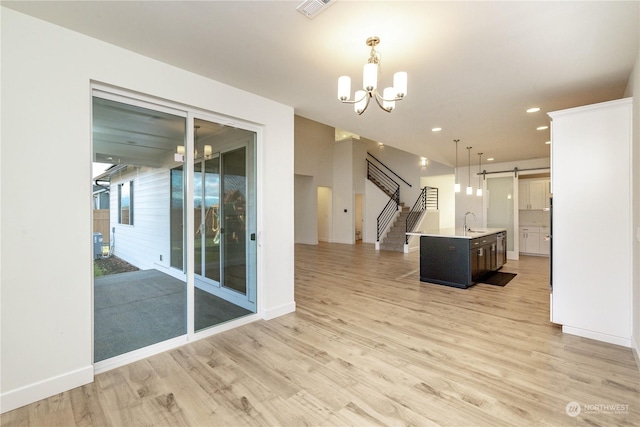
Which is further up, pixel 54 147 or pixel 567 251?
pixel 54 147

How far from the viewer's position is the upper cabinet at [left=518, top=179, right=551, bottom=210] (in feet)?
26.7

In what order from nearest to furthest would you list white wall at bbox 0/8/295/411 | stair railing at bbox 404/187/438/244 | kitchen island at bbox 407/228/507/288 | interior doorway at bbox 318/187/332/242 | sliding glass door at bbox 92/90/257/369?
white wall at bbox 0/8/295/411, sliding glass door at bbox 92/90/257/369, kitchen island at bbox 407/228/507/288, stair railing at bbox 404/187/438/244, interior doorway at bbox 318/187/332/242

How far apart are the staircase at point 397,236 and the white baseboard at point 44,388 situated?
28.1 ft

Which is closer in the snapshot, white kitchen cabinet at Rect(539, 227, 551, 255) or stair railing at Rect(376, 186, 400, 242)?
white kitchen cabinet at Rect(539, 227, 551, 255)

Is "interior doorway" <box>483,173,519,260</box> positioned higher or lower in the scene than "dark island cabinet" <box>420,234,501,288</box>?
higher

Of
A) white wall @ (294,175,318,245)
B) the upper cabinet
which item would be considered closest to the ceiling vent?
the upper cabinet

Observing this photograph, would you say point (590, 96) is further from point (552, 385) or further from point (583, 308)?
point (552, 385)

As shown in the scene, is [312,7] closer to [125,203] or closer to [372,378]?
[125,203]

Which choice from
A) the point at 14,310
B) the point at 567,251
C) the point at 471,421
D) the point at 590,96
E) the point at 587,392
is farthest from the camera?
the point at 590,96

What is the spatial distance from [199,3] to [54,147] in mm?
1471

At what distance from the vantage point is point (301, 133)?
10828 millimetres

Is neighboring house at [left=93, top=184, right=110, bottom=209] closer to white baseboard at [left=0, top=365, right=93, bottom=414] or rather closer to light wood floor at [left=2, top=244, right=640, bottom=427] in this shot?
white baseboard at [left=0, top=365, right=93, bottom=414]

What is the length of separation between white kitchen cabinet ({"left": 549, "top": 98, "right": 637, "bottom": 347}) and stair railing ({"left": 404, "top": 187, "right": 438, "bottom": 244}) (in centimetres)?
612

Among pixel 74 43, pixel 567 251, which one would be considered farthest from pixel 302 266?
pixel 74 43
